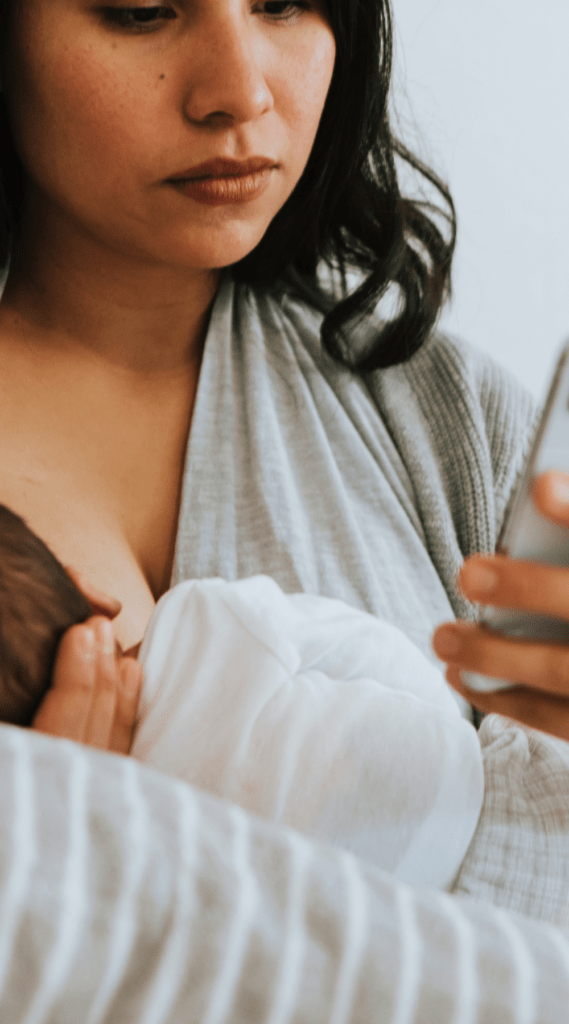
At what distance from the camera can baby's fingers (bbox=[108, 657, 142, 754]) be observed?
0.59 meters

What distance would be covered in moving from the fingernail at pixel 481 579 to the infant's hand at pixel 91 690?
25 cm

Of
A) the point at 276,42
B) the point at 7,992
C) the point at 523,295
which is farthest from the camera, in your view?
the point at 523,295

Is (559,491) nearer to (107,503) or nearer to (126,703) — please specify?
(126,703)

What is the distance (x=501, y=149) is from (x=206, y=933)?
48.9 inches

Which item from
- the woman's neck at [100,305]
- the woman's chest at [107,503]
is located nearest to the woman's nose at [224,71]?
the woman's neck at [100,305]

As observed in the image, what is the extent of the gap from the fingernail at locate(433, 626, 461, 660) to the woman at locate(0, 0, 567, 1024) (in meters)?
0.02

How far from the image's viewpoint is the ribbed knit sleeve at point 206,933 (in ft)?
1.17

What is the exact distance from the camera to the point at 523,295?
1.39m

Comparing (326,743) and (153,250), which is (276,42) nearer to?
(153,250)

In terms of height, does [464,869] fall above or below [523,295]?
below

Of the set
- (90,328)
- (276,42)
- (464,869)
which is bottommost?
(464,869)

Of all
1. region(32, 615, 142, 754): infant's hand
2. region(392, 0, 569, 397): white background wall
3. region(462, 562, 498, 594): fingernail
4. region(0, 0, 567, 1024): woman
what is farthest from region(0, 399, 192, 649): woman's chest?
region(392, 0, 569, 397): white background wall

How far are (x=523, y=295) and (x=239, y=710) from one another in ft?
3.40

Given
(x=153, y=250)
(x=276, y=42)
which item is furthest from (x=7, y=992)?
(x=276, y=42)
